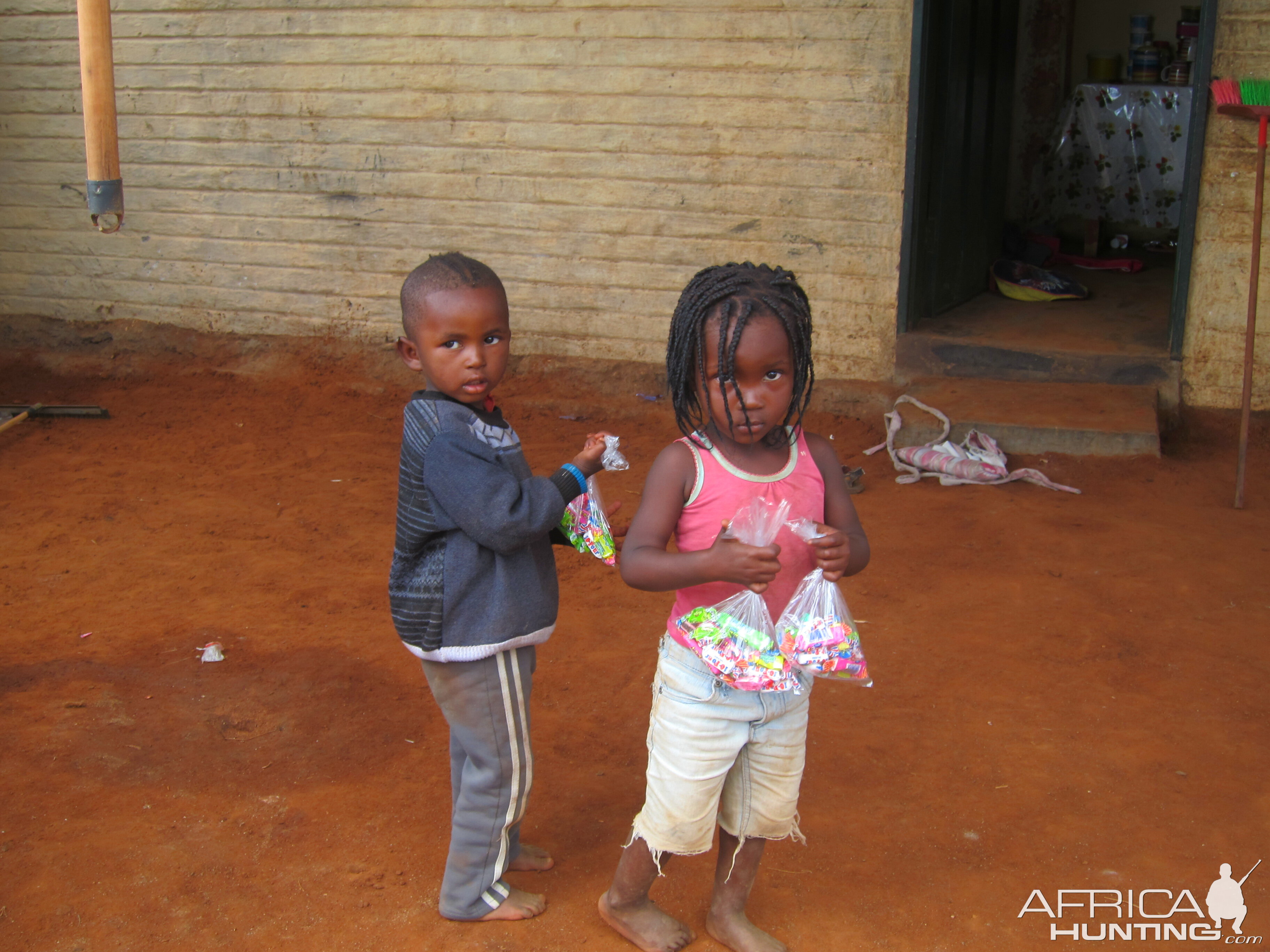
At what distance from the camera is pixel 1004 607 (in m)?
4.24

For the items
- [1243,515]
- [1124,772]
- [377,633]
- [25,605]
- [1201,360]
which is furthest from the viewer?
[1201,360]

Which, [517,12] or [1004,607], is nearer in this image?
[1004,607]

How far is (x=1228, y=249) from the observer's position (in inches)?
227

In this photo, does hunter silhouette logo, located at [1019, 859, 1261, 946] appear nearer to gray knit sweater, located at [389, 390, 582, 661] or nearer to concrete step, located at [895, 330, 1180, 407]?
gray knit sweater, located at [389, 390, 582, 661]

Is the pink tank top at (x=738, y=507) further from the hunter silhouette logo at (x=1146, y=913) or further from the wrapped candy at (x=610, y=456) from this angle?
the hunter silhouette logo at (x=1146, y=913)

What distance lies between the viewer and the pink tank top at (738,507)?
2141 mm

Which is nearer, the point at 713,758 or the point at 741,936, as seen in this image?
the point at 713,758

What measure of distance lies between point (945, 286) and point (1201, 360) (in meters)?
1.56

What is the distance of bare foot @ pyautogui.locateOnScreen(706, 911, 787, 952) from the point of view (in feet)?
7.96

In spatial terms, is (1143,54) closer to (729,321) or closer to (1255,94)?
(1255,94)

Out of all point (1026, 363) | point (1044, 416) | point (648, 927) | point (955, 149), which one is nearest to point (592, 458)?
point (648, 927)

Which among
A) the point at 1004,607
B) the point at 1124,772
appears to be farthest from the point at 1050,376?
the point at 1124,772

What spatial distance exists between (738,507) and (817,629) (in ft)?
0.85

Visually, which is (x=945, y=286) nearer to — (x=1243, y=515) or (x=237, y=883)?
(x=1243, y=515)
